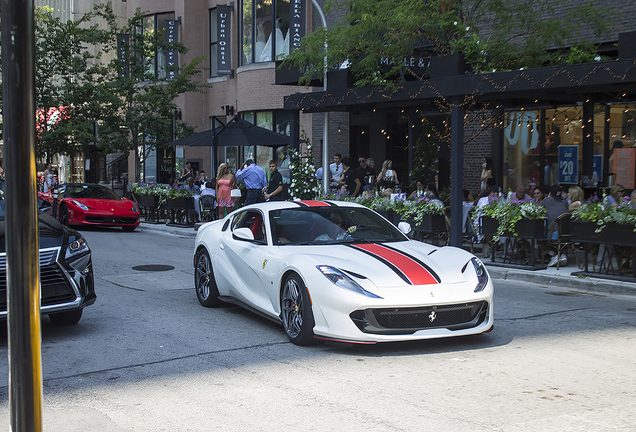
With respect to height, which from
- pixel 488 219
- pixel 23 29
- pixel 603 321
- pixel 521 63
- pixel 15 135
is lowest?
pixel 603 321

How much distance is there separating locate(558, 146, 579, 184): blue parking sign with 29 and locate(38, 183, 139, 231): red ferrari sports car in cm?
1166

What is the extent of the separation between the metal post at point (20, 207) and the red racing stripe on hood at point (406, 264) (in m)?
4.04

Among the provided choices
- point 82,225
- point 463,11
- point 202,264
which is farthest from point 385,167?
point 202,264

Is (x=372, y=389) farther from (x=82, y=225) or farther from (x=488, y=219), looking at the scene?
(x=82, y=225)

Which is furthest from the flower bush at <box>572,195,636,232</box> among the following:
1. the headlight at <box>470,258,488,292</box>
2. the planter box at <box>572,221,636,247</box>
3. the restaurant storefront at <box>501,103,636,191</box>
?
the restaurant storefront at <box>501,103,636,191</box>

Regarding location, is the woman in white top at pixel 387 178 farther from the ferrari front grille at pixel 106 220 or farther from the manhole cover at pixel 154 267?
the manhole cover at pixel 154 267

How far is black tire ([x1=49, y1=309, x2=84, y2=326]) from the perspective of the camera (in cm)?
741

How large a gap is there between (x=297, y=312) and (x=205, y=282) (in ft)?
7.81

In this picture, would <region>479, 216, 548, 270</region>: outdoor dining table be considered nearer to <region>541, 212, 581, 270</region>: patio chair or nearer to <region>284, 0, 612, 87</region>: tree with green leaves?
<region>541, 212, 581, 270</region>: patio chair

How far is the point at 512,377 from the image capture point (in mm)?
5562

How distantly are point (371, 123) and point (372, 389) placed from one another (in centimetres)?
1942

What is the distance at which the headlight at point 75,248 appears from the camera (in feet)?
22.8

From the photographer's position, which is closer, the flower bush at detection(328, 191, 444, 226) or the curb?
the curb

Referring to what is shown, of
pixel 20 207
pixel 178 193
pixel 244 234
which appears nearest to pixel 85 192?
pixel 178 193
